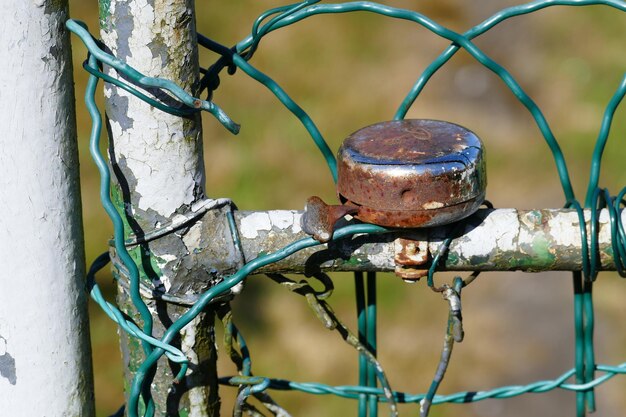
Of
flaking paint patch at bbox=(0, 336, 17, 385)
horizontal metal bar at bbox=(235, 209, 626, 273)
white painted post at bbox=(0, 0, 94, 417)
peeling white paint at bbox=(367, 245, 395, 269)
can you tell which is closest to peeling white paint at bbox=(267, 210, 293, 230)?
horizontal metal bar at bbox=(235, 209, 626, 273)

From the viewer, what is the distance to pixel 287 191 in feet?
12.5

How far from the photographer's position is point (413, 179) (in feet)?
3.19

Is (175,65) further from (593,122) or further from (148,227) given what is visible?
(593,122)

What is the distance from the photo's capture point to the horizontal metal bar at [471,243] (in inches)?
41.2

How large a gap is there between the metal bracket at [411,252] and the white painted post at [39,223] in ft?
1.23

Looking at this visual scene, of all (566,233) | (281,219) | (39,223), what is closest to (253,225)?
(281,219)

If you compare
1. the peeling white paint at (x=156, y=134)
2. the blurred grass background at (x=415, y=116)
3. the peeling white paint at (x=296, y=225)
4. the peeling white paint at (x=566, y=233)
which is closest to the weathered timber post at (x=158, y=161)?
the peeling white paint at (x=156, y=134)

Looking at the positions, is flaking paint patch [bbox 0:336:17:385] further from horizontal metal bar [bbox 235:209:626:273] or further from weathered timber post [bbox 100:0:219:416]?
horizontal metal bar [bbox 235:209:626:273]

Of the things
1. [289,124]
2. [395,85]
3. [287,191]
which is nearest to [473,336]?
[287,191]

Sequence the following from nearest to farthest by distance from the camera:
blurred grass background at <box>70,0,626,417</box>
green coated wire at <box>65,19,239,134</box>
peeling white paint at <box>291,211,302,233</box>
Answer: green coated wire at <box>65,19,239,134</box>
peeling white paint at <box>291,211,302,233</box>
blurred grass background at <box>70,0,626,417</box>

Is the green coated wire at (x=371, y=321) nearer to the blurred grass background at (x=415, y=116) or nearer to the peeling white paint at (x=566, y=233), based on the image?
the peeling white paint at (x=566, y=233)

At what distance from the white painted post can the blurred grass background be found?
1.83m

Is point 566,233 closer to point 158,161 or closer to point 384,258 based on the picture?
point 384,258

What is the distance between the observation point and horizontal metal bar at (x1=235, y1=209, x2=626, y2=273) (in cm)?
105
